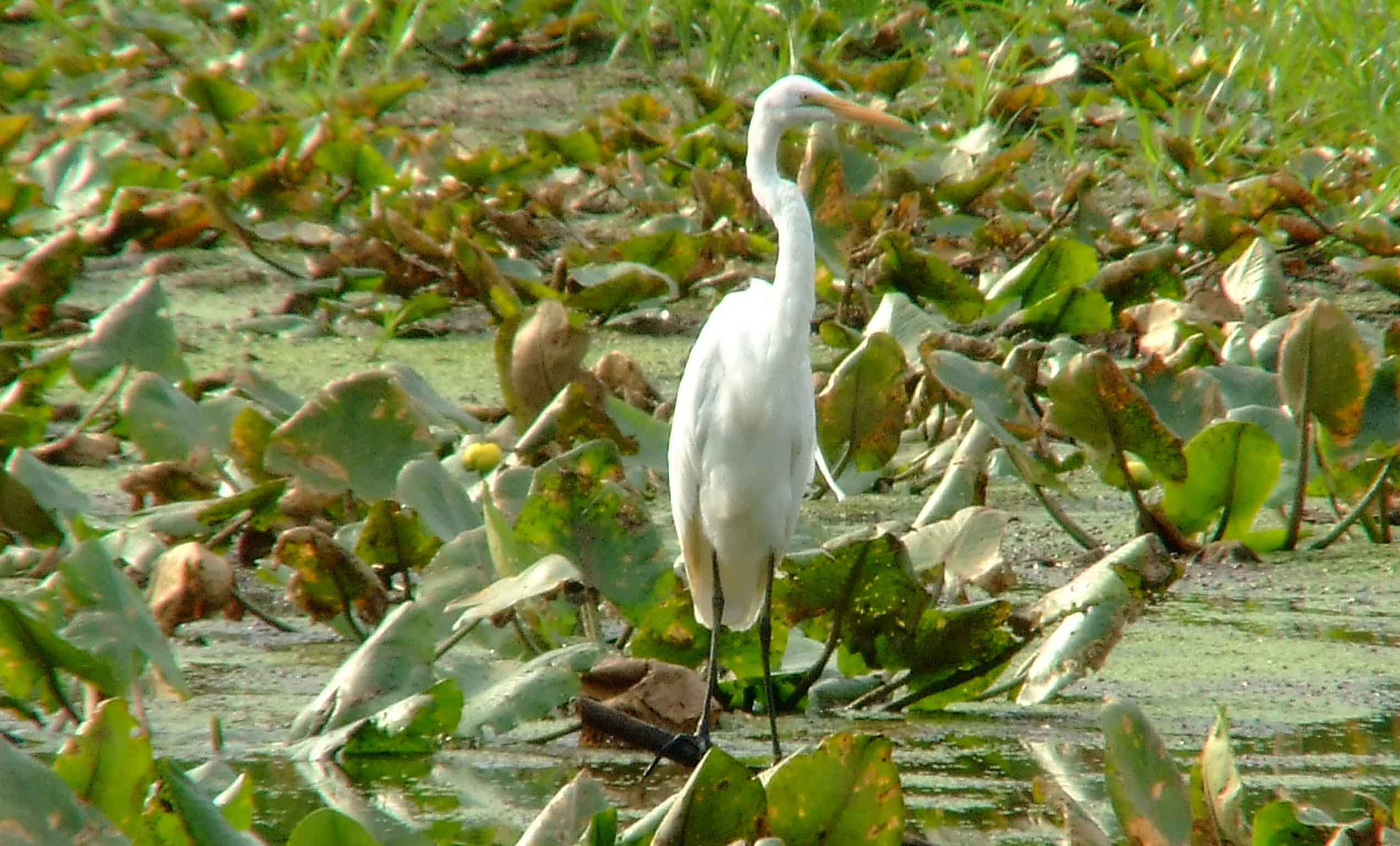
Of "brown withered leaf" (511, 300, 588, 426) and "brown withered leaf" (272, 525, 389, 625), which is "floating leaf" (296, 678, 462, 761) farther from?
"brown withered leaf" (511, 300, 588, 426)

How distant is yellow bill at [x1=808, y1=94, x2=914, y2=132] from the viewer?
280cm

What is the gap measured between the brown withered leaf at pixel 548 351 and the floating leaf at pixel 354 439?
0.36 meters

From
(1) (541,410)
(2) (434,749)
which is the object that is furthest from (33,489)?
(1) (541,410)

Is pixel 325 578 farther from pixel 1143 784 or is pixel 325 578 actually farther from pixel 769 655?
pixel 1143 784

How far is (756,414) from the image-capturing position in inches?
107

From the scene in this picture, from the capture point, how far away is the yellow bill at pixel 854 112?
2.80 meters

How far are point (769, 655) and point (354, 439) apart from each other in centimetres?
58

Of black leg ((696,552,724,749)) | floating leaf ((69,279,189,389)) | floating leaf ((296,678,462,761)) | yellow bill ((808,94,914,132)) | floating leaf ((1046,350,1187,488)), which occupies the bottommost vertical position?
black leg ((696,552,724,749))

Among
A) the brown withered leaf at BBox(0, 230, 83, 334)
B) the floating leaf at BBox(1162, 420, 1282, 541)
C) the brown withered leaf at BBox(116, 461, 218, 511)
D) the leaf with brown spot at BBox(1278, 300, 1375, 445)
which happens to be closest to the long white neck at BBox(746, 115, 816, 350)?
the floating leaf at BBox(1162, 420, 1282, 541)

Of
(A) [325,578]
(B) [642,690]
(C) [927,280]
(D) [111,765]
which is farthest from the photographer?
(C) [927,280]

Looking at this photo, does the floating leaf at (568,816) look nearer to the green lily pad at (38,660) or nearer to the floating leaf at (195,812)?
the floating leaf at (195,812)

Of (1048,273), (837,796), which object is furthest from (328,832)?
(1048,273)

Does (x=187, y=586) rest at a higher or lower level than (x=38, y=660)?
lower

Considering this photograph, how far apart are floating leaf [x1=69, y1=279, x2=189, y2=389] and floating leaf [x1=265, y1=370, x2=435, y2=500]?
45cm
